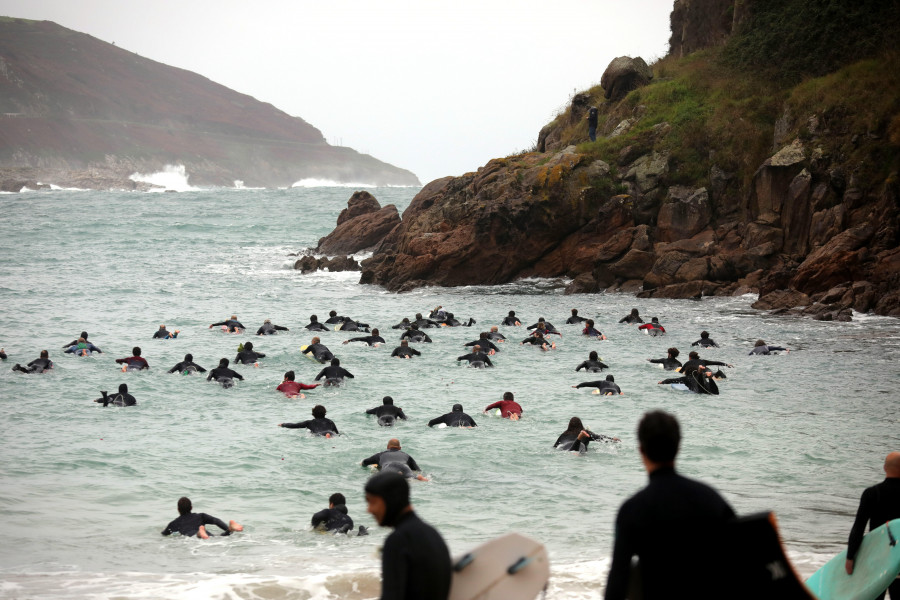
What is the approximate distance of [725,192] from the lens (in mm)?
39469

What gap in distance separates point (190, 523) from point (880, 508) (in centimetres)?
855

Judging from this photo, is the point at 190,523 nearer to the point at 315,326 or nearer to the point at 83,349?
the point at 83,349

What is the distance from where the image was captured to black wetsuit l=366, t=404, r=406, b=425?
18016 millimetres

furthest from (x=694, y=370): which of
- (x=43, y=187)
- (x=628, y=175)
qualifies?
(x=43, y=187)

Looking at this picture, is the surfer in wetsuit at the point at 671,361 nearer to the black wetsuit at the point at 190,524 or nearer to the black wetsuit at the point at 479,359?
the black wetsuit at the point at 479,359

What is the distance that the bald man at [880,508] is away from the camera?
6.55 m

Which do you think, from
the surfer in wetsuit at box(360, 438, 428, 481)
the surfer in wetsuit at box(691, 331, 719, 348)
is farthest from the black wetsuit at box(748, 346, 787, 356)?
the surfer in wetsuit at box(360, 438, 428, 481)

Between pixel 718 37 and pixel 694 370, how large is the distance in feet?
121

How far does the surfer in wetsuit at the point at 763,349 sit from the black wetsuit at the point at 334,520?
51.4 feet

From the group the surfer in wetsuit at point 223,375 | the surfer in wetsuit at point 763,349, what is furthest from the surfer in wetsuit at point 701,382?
the surfer in wetsuit at point 223,375

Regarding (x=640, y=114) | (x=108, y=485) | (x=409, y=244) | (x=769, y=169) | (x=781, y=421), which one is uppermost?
(x=640, y=114)

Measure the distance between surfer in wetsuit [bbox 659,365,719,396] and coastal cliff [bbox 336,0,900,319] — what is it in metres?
10.0

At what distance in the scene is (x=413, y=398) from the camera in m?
20.7

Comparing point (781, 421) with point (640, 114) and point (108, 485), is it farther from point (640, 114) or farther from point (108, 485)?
point (640, 114)
